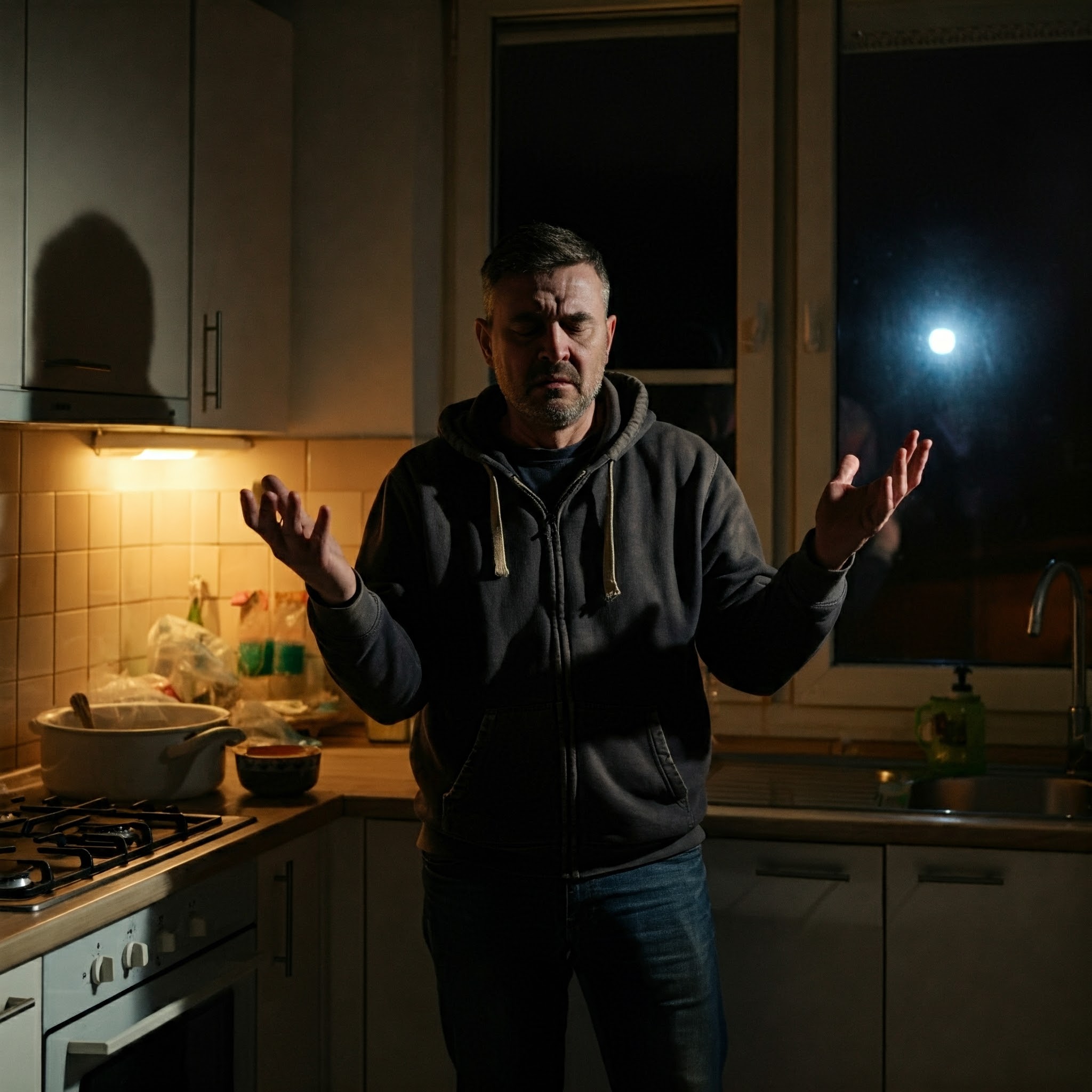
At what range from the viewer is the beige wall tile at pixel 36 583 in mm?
2428

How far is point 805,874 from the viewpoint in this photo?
2.14 metres

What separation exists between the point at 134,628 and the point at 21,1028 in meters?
1.25

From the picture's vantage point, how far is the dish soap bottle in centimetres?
246

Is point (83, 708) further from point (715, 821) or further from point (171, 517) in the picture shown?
point (715, 821)

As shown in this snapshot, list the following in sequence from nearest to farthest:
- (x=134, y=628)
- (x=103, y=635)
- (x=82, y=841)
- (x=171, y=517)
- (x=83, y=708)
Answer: (x=82, y=841), (x=83, y=708), (x=103, y=635), (x=134, y=628), (x=171, y=517)

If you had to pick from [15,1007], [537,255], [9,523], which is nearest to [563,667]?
[537,255]

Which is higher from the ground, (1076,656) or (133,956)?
(1076,656)

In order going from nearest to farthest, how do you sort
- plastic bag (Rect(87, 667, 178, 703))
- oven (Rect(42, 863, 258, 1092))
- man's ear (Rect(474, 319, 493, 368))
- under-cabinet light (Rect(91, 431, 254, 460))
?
1. oven (Rect(42, 863, 258, 1092))
2. man's ear (Rect(474, 319, 493, 368))
3. plastic bag (Rect(87, 667, 178, 703))
4. under-cabinet light (Rect(91, 431, 254, 460))

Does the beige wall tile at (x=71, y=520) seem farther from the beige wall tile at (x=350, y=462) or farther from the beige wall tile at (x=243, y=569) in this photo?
the beige wall tile at (x=350, y=462)

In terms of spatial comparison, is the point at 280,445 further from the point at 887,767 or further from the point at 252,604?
the point at 887,767

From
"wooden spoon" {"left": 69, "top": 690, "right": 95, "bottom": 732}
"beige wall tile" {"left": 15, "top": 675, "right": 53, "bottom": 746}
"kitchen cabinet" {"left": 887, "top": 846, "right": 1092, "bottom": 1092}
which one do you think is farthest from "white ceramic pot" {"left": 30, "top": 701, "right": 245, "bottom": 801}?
"kitchen cabinet" {"left": 887, "top": 846, "right": 1092, "bottom": 1092}

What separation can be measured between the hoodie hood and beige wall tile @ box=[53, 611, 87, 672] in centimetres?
97

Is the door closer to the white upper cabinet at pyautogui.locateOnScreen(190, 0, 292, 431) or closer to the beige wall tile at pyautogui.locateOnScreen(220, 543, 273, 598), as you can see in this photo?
the white upper cabinet at pyautogui.locateOnScreen(190, 0, 292, 431)

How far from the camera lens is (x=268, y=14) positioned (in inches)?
104
